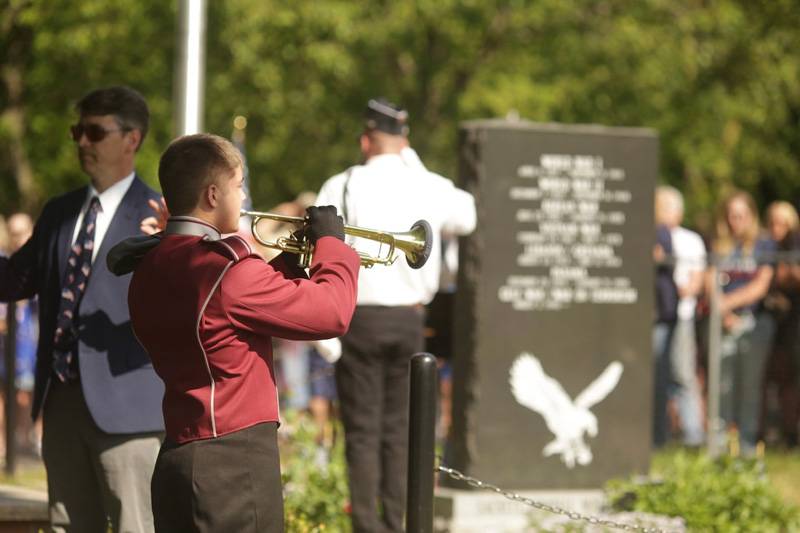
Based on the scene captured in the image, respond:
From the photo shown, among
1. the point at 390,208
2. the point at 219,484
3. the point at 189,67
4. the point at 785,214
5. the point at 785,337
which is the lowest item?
the point at 219,484

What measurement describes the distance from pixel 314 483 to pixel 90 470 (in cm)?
321

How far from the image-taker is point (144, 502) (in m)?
5.55

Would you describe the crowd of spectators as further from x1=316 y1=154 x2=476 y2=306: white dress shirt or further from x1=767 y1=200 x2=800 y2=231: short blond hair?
x1=316 y1=154 x2=476 y2=306: white dress shirt

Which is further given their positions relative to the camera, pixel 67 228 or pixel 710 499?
pixel 710 499

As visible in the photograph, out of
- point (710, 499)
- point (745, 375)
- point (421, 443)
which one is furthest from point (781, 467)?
point (421, 443)

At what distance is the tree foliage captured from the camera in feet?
65.2

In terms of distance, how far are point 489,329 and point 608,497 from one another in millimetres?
1188

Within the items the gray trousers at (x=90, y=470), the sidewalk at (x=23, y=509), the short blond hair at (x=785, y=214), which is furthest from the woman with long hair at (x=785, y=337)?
the gray trousers at (x=90, y=470)

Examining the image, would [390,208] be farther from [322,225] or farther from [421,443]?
[322,225]

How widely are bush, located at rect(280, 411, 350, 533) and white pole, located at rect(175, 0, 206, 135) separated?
199 cm

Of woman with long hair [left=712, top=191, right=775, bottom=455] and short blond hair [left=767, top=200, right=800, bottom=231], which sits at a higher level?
short blond hair [left=767, top=200, right=800, bottom=231]

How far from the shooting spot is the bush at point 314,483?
8.30 metres

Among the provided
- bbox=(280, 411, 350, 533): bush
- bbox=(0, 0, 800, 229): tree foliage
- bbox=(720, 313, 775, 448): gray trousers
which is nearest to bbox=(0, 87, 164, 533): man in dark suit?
bbox=(280, 411, 350, 533): bush

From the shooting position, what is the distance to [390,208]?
7.70 m
